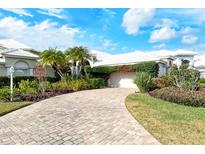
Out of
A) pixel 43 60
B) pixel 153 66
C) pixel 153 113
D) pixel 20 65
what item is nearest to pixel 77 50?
pixel 43 60

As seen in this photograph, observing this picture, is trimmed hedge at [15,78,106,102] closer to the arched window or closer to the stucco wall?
the arched window

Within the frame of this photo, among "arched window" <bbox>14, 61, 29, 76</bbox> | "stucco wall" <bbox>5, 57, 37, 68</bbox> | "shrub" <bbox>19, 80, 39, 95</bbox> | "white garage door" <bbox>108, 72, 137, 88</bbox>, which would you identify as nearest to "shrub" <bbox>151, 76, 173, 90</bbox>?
"white garage door" <bbox>108, 72, 137, 88</bbox>

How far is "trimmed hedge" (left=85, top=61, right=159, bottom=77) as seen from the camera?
71.7 ft

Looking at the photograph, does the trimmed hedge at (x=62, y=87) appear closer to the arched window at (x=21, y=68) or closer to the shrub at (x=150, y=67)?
the arched window at (x=21, y=68)

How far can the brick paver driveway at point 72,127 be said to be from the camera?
20.2 feet

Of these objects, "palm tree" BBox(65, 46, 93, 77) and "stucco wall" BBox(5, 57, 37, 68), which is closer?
"stucco wall" BBox(5, 57, 37, 68)

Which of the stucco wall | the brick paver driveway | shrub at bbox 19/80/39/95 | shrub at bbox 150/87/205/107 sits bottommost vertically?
the brick paver driveway

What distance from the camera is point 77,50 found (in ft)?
71.0

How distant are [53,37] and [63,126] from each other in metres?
18.3

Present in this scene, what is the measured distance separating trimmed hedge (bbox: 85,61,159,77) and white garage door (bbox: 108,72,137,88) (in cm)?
87

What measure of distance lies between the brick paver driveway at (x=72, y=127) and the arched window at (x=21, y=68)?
489 inches

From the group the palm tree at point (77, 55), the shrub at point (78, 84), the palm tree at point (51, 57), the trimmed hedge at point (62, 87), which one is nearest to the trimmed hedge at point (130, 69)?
the trimmed hedge at point (62, 87)
